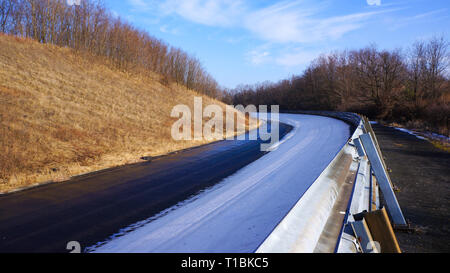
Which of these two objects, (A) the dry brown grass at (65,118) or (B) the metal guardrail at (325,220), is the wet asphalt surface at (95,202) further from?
(B) the metal guardrail at (325,220)

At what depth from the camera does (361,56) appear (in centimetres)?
5538

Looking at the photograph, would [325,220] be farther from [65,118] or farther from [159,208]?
[65,118]

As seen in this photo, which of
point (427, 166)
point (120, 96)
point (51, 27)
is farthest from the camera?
point (51, 27)

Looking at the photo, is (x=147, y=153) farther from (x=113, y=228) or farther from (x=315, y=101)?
(x=315, y=101)

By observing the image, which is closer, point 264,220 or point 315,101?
point 264,220

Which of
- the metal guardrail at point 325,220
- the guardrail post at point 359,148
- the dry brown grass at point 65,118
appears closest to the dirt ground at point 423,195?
the metal guardrail at point 325,220

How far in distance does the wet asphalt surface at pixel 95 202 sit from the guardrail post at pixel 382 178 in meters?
4.12

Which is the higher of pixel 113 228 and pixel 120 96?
pixel 120 96

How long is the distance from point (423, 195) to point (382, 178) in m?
2.99

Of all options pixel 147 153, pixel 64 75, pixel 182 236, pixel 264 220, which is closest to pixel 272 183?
pixel 264 220

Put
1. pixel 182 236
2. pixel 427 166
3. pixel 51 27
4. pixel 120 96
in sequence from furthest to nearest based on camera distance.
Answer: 1. pixel 51 27
2. pixel 120 96
3. pixel 427 166
4. pixel 182 236

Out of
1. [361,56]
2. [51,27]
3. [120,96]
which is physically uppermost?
[361,56]

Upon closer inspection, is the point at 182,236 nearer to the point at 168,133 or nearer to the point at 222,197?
the point at 222,197

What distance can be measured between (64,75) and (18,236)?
822 inches
